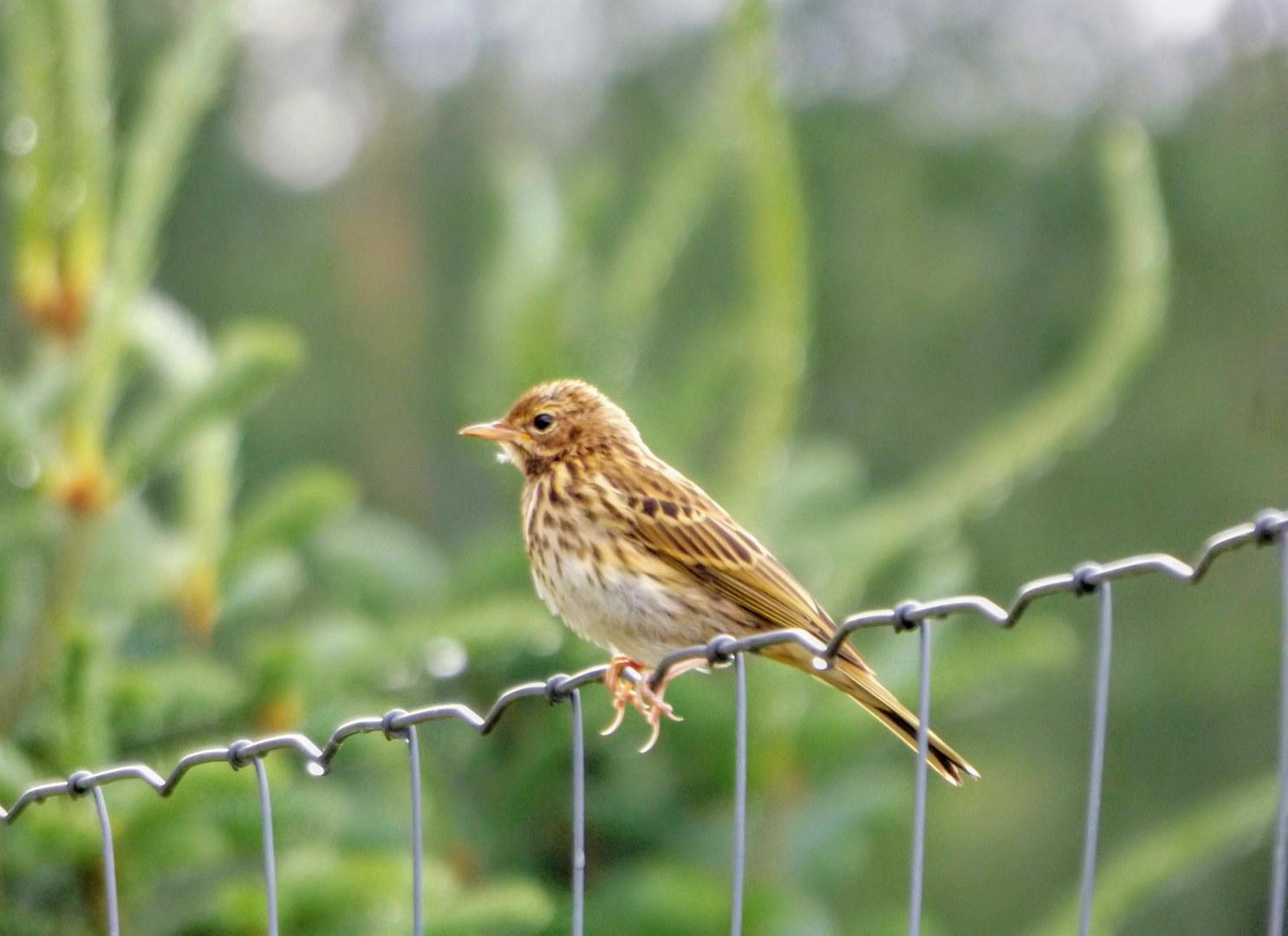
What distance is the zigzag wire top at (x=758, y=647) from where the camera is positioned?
2.46 meters

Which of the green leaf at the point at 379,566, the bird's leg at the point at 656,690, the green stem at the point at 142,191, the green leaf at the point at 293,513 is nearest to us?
the bird's leg at the point at 656,690

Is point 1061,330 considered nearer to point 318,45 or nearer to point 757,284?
point 318,45

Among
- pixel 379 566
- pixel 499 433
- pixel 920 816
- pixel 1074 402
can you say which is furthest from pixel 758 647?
pixel 379 566

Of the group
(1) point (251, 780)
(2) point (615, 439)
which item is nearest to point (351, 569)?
(2) point (615, 439)

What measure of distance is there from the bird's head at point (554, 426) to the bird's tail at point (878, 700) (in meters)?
0.99

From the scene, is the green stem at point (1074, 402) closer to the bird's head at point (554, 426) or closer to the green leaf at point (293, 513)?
the bird's head at point (554, 426)

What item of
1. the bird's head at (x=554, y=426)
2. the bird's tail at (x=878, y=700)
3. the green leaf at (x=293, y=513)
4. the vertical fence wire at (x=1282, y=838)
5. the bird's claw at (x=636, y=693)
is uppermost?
the bird's head at (x=554, y=426)

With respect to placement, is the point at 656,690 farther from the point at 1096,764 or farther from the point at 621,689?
the point at 1096,764

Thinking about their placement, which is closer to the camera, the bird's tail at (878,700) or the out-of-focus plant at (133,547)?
the bird's tail at (878,700)

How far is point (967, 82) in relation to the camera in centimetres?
1320

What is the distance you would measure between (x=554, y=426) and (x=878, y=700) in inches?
54.3

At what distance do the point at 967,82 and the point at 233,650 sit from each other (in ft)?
24.1

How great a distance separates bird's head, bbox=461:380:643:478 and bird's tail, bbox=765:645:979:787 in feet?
3.26

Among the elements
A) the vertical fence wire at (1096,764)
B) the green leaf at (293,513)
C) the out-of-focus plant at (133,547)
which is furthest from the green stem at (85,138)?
the vertical fence wire at (1096,764)
